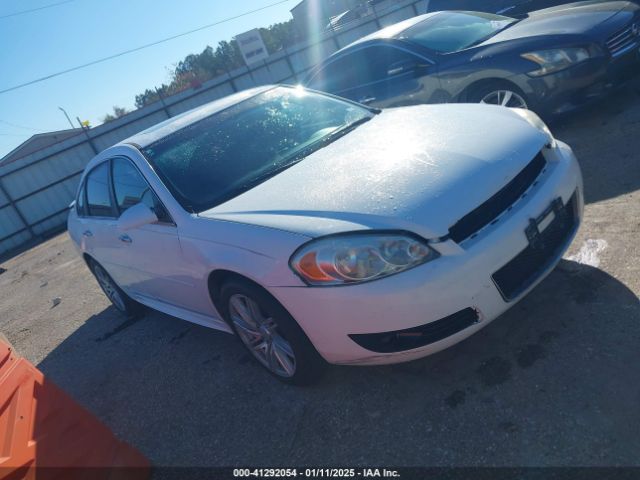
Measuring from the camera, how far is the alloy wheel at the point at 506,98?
498cm

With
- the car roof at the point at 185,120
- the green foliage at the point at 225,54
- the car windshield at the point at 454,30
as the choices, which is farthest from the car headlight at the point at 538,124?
the green foliage at the point at 225,54

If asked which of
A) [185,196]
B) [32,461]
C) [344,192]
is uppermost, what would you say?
[185,196]

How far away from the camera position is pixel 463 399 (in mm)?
2414

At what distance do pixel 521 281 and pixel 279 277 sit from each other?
1.15m

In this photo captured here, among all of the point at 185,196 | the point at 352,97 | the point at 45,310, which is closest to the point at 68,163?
the point at 45,310

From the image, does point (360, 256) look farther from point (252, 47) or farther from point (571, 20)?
point (252, 47)

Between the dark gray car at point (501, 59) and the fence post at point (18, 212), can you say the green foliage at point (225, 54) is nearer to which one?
the fence post at point (18, 212)

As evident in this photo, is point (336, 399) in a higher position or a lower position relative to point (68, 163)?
lower

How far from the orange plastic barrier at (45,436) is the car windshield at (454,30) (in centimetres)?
493

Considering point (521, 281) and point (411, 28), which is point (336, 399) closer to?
point (521, 281)

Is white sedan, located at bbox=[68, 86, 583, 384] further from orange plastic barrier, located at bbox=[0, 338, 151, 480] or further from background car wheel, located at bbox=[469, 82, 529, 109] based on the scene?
background car wheel, located at bbox=[469, 82, 529, 109]

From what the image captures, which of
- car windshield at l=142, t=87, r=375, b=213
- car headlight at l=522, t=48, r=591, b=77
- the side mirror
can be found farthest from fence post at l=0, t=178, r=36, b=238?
car headlight at l=522, t=48, r=591, b=77

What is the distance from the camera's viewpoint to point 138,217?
3154 mm

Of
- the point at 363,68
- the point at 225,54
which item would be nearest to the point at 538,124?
the point at 363,68
